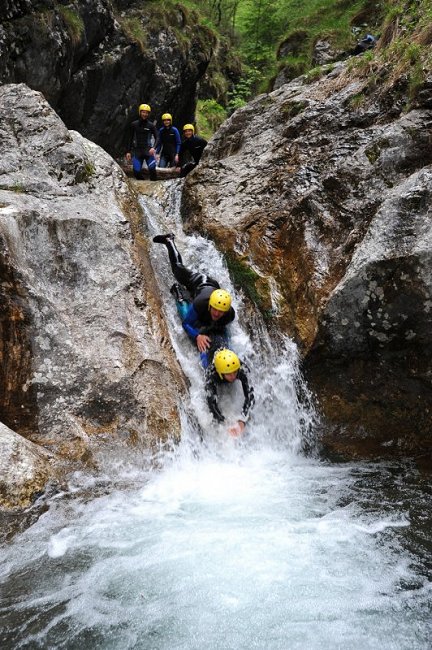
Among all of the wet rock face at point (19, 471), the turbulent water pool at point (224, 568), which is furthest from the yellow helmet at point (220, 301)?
the wet rock face at point (19, 471)

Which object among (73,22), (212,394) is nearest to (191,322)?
(212,394)

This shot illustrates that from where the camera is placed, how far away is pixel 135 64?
15.6 meters

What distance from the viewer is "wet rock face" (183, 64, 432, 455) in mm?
6379

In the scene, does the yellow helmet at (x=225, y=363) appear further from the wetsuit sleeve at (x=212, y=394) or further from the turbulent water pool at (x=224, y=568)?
the turbulent water pool at (x=224, y=568)

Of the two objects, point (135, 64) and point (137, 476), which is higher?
point (135, 64)

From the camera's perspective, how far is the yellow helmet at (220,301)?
23.7 ft

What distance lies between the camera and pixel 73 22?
41.7 feet

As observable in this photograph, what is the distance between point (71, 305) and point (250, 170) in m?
5.00

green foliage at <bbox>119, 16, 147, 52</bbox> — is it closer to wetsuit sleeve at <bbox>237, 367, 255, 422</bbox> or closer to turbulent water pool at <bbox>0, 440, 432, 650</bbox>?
wetsuit sleeve at <bbox>237, 367, 255, 422</bbox>

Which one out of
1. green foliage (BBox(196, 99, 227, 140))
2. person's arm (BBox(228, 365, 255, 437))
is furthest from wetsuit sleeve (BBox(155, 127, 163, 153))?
person's arm (BBox(228, 365, 255, 437))

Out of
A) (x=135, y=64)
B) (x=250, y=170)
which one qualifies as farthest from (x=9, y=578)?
(x=135, y=64)

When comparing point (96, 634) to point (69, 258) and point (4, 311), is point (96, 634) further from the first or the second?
point (69, 258)

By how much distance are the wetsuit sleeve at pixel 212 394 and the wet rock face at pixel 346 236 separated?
1.35 m

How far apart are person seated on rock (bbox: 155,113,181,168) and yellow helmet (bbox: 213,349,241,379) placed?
9.13 metres
